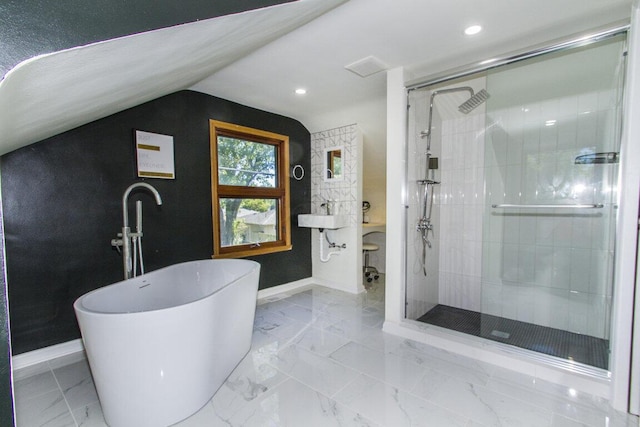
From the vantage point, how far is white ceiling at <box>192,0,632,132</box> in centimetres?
169

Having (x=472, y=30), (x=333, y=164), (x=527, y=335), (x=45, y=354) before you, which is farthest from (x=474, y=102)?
(x=45, y=354)

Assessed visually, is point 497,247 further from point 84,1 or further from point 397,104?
point 84,1

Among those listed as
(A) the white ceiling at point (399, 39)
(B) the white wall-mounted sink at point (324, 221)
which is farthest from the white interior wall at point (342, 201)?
(A) the white ceiling at point (399, 39)

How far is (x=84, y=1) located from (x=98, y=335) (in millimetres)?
1402

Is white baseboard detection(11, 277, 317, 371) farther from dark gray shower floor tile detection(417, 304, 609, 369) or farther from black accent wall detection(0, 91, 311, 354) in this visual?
dark gray shower floor tile detection(417, 304, 609, 369)

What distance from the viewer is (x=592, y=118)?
230 cm

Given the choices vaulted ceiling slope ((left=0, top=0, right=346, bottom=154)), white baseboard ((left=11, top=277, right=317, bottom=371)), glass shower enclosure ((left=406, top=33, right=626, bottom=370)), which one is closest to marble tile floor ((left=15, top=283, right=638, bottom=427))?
white baseboard ((left=11, top=277, right=317, bottom=371))

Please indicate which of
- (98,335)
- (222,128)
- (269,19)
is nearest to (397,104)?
(269,19)

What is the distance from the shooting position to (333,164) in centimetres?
400

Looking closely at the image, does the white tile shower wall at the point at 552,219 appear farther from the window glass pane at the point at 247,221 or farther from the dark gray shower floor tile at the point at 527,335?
the window glass pane at the point at 247,221

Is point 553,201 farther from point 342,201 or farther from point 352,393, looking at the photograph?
point 352,393

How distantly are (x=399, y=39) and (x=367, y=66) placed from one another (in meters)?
0.40

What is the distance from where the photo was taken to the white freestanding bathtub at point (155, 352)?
137 cm

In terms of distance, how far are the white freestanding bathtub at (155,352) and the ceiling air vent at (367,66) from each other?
1.94 metres
